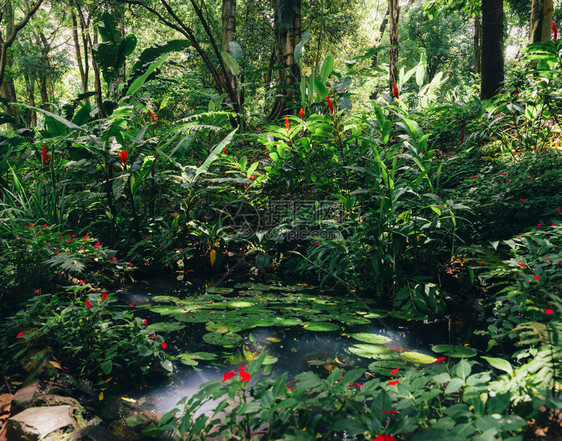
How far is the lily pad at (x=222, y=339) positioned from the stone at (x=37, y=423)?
31.8 inches

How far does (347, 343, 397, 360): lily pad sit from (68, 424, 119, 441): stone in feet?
3.68

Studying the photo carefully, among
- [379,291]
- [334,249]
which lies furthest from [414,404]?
[334,249]

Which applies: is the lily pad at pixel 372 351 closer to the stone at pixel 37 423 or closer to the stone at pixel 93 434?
the stone at pixel 93 434

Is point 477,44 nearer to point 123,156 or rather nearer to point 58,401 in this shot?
point 123,156

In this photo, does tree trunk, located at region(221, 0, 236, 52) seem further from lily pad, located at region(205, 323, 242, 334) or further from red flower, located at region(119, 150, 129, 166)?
lily pad, located at region(205, 323, 242, 334)

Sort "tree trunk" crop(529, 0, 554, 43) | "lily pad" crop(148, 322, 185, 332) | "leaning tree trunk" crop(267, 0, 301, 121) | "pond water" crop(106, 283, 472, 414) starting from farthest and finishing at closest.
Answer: "leaning tree trunk" crop(267, 0, 301, 121)
"tree trunk" crop(529, 0, 554, 43)
"lily pad" crop(148, 322, 185, 332)
"pond water" crop(106, 283, 472, 414)

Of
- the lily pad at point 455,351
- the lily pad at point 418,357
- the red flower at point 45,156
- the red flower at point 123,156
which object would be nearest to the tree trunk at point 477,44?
the red flower at point 123,156

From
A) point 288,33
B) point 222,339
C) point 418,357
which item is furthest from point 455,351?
point 288,33

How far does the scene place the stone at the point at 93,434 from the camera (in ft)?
3.69

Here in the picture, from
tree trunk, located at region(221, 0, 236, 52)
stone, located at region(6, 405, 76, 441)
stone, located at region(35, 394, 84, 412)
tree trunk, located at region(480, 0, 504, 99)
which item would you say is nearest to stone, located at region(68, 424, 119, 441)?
stone, located at region(6, 405, 76, 441)

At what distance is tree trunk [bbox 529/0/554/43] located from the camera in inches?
185

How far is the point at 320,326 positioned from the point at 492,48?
4.86m

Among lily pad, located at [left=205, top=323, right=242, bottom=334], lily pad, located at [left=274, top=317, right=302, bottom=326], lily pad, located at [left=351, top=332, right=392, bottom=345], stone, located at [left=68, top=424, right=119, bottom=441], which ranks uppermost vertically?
stone, located at [left=68, top=424, right=119, bottom=441]

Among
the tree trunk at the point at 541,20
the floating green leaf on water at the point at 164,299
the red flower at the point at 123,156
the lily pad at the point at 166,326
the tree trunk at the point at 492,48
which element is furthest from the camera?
the tree trunk at the point at 492,48
